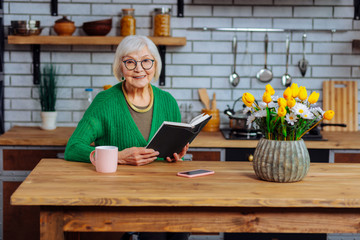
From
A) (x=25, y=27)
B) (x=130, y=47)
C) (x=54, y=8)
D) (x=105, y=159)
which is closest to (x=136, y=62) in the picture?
(x=130, y=47)

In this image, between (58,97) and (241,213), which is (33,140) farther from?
(241,213)

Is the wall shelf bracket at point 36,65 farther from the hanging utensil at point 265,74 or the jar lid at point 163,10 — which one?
the hanging utensil at point 265,74

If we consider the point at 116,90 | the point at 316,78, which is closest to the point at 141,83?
the point at 116,90

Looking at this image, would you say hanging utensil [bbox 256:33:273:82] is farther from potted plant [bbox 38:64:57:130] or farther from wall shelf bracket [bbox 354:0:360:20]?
potted plant [bbox 38:64:57:130]

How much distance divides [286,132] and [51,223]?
42.3 inches

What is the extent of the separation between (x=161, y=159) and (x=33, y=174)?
2.65ft

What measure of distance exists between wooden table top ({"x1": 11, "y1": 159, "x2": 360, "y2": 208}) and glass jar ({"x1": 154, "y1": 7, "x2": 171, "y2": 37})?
1.89m

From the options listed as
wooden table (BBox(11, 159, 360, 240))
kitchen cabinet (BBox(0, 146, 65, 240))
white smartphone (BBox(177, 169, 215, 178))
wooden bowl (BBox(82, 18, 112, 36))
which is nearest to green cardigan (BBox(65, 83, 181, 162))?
white smartphone (BBox(177, 169, 215, 178))

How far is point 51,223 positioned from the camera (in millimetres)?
2006

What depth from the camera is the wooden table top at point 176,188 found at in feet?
6.36

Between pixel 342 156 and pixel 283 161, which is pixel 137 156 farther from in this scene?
pixel 342 156

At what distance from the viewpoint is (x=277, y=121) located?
7.26 feet

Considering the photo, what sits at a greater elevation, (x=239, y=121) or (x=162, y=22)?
(x=162, y=22)

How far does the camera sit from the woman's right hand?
8.29 feet
